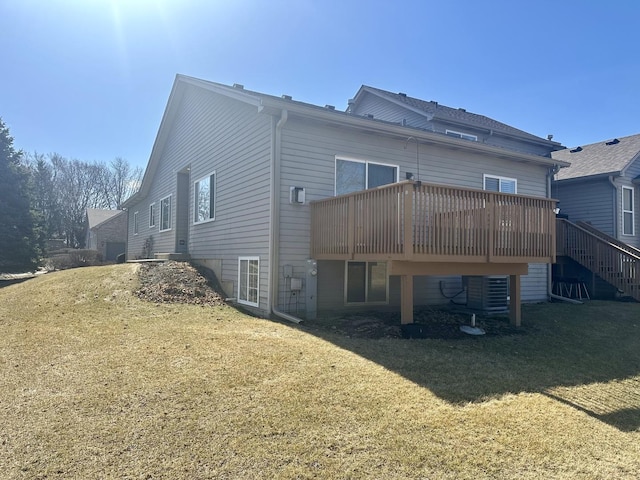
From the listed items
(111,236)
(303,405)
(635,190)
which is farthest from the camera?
(111,236)

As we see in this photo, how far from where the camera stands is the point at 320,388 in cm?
416

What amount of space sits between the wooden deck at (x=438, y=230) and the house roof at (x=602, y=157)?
30.6 feet

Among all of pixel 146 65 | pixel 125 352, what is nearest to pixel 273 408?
pixel 125 352

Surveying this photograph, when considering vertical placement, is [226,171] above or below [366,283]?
above

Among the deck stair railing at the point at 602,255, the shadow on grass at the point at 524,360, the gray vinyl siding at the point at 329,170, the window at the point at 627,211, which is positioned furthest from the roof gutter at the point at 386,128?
the window at the point at 627,211

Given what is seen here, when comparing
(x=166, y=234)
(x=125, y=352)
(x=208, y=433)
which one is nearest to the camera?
(x=208, y=433)

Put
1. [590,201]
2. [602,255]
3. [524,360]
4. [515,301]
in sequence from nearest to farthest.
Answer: [524,360] → [515,301] → [602,255] → [590,201]

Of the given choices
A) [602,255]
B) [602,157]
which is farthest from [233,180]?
[602,157]

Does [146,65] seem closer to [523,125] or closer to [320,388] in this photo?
[320,388]

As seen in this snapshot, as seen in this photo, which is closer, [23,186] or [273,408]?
[273,408]

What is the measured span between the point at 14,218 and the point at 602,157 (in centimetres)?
2439

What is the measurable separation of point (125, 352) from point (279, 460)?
336 cm

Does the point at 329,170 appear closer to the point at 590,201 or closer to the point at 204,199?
the point at 204,199

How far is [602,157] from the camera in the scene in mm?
16000
